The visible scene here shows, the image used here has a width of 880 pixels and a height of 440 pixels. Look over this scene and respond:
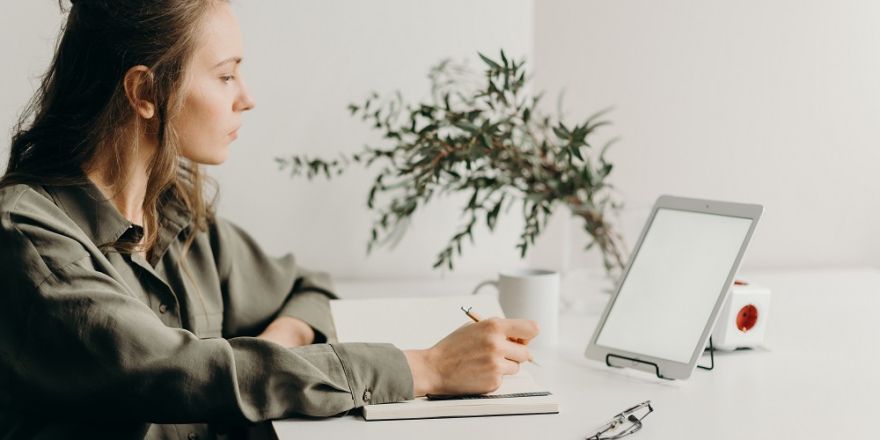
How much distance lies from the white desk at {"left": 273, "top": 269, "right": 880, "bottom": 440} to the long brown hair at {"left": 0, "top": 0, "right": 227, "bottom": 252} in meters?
0.43

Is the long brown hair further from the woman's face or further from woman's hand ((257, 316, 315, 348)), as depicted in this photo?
woman's hand ((257, 316, 315, 348))

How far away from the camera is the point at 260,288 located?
4.98ft

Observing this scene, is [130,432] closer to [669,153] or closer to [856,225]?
[669,153]

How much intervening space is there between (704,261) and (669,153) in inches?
38.4

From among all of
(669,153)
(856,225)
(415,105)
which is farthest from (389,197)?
(856,225)

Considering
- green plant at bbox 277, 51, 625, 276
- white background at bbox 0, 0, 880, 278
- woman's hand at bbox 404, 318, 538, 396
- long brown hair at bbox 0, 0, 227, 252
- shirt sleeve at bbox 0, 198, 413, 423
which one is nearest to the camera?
shirt sleeve at bbox 0, 198, 413, 423

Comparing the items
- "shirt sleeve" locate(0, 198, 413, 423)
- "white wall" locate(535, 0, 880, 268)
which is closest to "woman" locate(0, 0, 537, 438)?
"shirt sleeve" locate(0, 198, 413, 423)

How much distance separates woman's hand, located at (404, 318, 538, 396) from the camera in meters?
1.08

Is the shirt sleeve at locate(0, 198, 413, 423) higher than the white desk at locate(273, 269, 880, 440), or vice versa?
the shirt sleeve at locate(0, 198, 413, 423)

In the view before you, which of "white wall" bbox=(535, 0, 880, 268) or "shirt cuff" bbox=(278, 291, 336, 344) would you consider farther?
Result: "white wall" bbox=(535, 0, 880, 268)

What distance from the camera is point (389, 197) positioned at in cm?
189

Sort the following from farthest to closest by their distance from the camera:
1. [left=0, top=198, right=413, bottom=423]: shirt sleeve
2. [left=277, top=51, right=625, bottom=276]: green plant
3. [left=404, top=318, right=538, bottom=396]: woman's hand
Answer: [left=277, top=51, right=625, bottom=276]: green plant → [left=404, top=318, right=538, bottom=396]: woman's hand → [left=0, top=198, right=413, bottom=423]: shirt sleeve

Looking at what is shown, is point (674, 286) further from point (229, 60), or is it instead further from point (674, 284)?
point (229, 60)

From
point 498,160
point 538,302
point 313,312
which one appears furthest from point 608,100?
point 313,312
